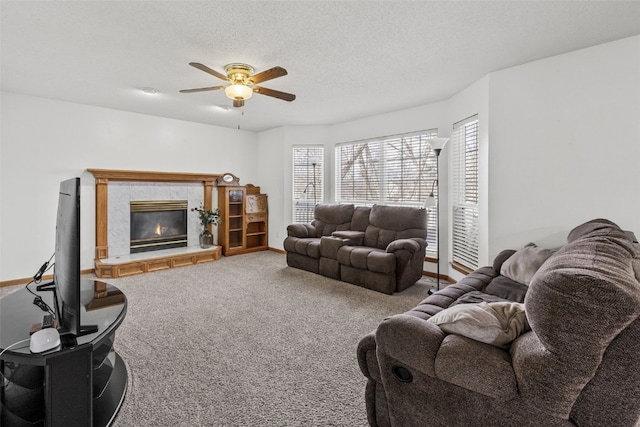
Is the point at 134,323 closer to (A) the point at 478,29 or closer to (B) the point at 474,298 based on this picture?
(B) the point at 474,298

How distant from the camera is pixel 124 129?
502 centimetres

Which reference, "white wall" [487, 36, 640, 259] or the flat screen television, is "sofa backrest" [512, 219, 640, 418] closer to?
the flat screen television

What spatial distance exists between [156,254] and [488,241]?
5.06m

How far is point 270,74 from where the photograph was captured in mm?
2793

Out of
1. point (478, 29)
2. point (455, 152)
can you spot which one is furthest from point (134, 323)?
point (455, 152)

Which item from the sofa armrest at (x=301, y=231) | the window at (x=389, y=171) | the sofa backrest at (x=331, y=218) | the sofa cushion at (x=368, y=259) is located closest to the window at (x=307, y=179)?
the window at (x=389, y=171)

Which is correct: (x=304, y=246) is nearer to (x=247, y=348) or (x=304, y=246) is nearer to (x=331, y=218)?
(x=331, y=218)

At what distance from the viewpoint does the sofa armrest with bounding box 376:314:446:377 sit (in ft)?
4.39

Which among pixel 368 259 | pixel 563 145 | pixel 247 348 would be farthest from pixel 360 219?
pixel 247 348

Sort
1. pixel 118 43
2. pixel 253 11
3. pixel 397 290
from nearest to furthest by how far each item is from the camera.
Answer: pixel 253 11
pixel 118 43
pixel 397 290

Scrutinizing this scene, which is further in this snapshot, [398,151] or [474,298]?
[398,151]

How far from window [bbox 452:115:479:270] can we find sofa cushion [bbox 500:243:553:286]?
1001 mm

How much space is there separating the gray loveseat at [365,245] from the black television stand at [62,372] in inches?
113

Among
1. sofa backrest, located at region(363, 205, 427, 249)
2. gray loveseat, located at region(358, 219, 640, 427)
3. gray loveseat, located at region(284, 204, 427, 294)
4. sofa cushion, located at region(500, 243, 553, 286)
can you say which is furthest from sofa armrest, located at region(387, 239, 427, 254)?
gray loveseat, located at region(358, 219, 640, 427)
